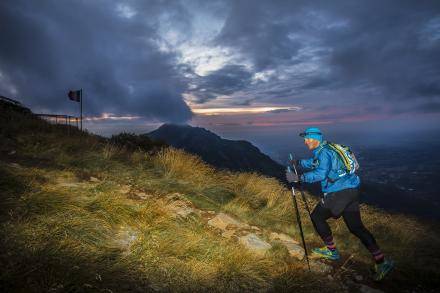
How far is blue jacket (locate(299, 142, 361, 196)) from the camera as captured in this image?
521 cm

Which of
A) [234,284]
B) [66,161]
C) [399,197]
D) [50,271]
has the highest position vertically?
[66,161]

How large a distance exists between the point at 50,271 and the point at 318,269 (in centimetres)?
423

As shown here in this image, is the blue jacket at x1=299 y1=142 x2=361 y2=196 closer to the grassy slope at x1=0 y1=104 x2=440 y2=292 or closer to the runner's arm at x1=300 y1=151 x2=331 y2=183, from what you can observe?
the runner's arm at x1=300 y1=151 x2=331 y2=183

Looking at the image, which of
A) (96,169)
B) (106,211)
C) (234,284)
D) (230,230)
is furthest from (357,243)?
(96,169)

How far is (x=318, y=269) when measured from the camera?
5.20 metres

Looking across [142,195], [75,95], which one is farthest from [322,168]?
[75,95]

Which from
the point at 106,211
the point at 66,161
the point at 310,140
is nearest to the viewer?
the point at 106,211

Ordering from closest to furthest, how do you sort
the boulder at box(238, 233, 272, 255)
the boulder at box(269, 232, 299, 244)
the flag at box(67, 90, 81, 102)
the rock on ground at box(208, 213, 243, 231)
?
the boulder at box(238, 233, 272, 255) → the rock on ground at box(208, 213, 243, 231) → the boulder at box(269, 232, 299, 244) → the flag at box(67, 90, 81, 102)

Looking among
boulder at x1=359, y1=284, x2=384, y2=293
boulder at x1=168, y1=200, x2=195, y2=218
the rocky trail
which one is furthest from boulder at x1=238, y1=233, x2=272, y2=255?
boulder at x1=359, y1=284, x2=384, y2=293

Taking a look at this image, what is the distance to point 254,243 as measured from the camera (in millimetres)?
5629

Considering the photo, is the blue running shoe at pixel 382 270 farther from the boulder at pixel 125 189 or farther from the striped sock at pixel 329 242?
the boulder at pixel 125 189

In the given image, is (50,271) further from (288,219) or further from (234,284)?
(288,219)

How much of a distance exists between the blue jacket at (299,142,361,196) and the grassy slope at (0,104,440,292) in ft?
4.50

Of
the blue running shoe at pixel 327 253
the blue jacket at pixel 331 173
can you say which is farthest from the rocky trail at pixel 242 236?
the blue jacket at pixel 331 173
